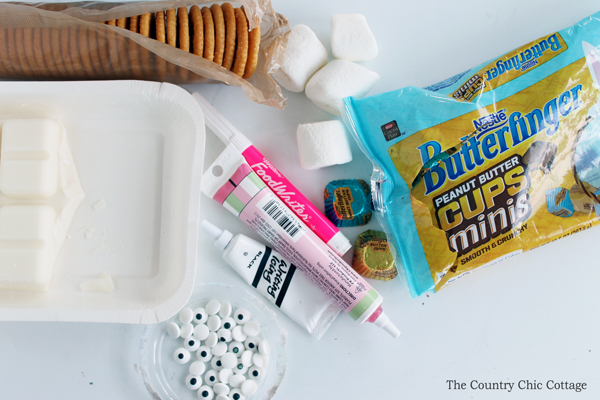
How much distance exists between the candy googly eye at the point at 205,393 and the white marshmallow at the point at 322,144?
39cm

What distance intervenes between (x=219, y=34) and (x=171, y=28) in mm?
65

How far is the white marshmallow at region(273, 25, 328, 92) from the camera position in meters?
0.66

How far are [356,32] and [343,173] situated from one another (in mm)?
228

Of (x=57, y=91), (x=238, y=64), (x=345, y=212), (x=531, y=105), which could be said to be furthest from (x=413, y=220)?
(x=57, y=91)

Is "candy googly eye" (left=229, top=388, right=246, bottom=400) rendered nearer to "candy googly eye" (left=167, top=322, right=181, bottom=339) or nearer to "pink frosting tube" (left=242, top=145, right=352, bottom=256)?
"candy googly eye" (left=167, top=322, right=181, bottom=339)

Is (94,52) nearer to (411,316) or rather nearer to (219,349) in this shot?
(219,349)

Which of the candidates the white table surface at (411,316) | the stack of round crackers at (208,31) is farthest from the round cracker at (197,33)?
the white table surface at (411,316)

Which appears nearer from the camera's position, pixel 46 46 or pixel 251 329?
pixel 46 46

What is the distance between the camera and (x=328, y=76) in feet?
2.17

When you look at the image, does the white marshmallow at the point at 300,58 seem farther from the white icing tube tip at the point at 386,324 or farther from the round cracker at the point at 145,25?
the white icing tube tip at the point at 386,324

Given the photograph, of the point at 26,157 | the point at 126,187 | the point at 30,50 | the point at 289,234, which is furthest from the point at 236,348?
the point at 30,50

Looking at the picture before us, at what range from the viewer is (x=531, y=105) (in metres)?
0.63

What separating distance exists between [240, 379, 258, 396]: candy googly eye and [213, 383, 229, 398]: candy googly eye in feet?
0.08

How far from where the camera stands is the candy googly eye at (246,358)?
0.68m
